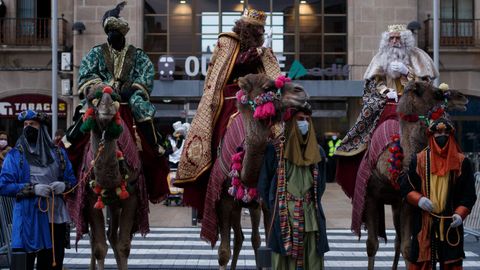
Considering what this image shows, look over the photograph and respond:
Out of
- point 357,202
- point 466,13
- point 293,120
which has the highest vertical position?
point 466,13

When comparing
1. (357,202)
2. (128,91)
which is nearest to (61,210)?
(128,91)

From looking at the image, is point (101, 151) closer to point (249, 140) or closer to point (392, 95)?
point (249, 140)

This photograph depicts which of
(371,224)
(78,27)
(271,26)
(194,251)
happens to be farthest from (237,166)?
(271,26)

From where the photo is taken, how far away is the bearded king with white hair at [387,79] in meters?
8.47

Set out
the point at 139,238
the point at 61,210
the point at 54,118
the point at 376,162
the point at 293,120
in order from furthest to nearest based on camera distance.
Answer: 1. the point at 54,118
2. the point at 139,238
3. the point at 376,162
4. the point at 61,210
5. the point at 293,120

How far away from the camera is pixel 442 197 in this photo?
268 inches

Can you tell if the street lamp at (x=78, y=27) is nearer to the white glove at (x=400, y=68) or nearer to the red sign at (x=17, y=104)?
the red sign at (x=17, y=104)

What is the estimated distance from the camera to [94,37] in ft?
81.2

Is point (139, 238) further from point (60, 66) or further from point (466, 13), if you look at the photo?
point (466, 13)

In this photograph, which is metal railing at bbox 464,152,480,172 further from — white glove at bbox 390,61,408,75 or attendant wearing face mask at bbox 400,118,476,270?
attendant wearing face mask at bbox 400,118,476,270

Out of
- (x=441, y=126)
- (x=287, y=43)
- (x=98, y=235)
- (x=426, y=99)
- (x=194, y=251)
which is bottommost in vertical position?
(x=194, y=251)

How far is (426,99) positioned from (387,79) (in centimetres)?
126

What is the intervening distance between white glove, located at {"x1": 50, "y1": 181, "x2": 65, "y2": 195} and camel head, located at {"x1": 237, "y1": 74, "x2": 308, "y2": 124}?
2.05m

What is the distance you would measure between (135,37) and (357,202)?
17.9 meters
